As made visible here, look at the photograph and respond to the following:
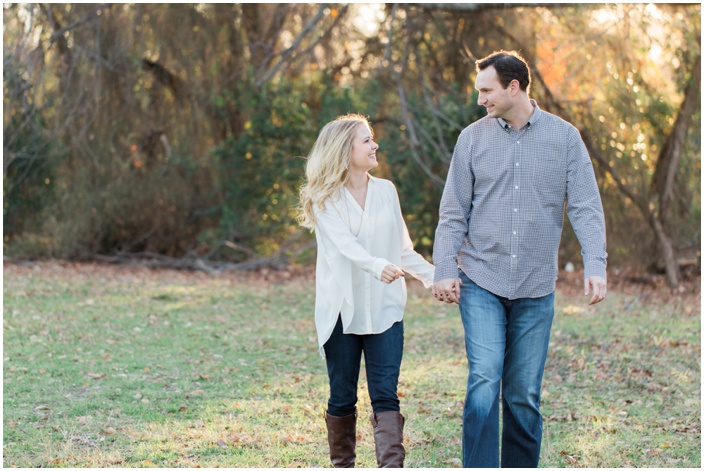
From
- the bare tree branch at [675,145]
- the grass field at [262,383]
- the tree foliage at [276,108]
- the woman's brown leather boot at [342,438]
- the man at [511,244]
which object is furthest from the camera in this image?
the tree foliage at [276,108]

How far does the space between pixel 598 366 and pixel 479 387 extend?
391 centimetres

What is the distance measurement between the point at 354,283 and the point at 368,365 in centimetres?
38

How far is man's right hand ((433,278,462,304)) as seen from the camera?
11.6 ft

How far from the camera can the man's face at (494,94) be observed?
3609 millimetres

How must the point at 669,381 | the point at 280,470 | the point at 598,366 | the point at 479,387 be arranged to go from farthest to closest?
the point at 598,366 → the point at 669,381 → the point at 280,470 → the point at 479,387

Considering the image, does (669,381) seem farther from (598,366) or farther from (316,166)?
(316,166)

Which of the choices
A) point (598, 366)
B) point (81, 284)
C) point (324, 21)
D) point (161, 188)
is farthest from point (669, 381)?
point (161, 188)

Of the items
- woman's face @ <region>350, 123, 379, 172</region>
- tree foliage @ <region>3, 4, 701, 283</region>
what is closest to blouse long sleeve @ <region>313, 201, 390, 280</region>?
woman's face @ <region>350, 123, 379, 172</region>

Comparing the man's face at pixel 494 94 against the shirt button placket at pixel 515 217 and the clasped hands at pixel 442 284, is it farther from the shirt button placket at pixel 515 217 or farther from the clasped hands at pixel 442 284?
the clasped hands at pixel 442 284

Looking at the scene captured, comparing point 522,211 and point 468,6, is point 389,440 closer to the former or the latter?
point 522,211

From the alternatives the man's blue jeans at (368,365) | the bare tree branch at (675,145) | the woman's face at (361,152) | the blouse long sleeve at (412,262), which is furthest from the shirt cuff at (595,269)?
the bare tree branch at (675,145)

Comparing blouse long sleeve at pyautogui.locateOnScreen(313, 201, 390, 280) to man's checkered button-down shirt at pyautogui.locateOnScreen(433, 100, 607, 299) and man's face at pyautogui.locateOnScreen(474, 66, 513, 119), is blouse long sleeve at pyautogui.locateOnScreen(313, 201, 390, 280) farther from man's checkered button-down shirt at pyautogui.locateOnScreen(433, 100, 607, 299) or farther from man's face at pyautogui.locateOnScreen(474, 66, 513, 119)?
man's face at pyautogui.locateOnScreen(474, 66, 513, 119)

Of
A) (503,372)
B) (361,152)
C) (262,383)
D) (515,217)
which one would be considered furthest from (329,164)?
(262,383)

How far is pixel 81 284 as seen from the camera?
11945mm
